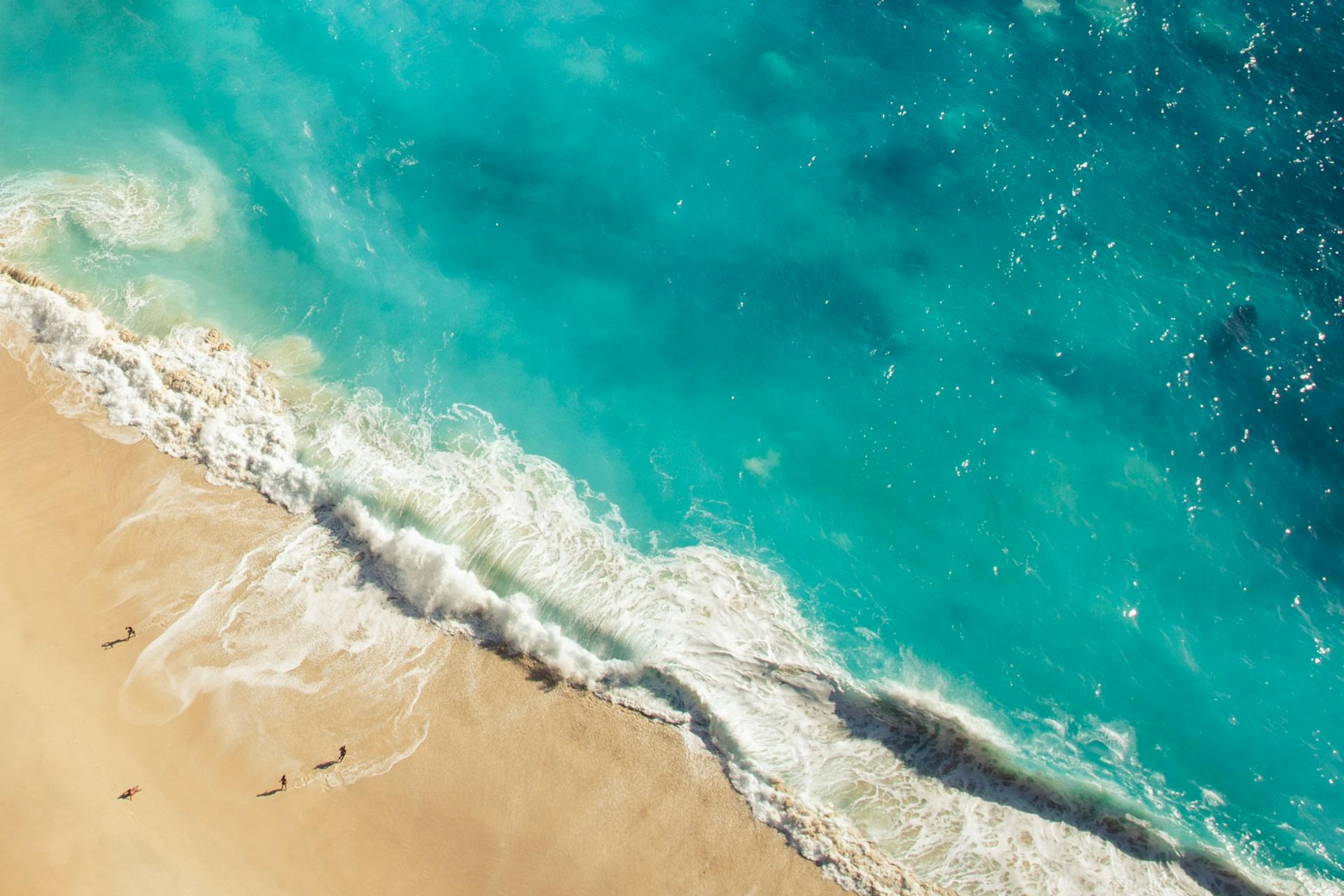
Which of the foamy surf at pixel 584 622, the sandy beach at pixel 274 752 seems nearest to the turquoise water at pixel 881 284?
the foamy surf at pixel 584 622

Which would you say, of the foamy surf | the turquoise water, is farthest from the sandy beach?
the turquoise water

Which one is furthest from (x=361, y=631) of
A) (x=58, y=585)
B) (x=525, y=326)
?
(x=525, y=326)

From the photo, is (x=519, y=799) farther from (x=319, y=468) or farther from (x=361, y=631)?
(x=319, y=468)

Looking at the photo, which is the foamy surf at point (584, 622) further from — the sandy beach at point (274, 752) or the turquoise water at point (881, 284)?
the turquoise water at point (881, 284)

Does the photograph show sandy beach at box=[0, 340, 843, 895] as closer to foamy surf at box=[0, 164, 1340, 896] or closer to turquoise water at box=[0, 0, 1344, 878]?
foamy surf at box=[0, 164, 1340, 896]

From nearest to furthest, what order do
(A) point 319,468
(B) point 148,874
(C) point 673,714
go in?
1. (B) point 148,874
2. (C) point 673,714
3. (A) point 319,468

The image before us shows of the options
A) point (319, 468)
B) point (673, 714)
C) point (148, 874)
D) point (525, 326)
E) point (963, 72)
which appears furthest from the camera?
point (963, 72)

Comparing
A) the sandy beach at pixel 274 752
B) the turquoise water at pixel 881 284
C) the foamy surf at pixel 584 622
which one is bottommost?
the sandy beach at pixel 274 752
